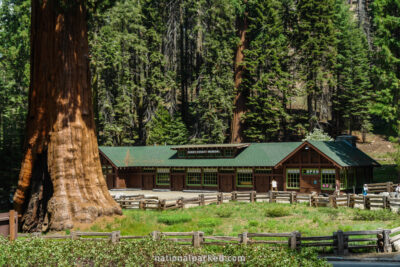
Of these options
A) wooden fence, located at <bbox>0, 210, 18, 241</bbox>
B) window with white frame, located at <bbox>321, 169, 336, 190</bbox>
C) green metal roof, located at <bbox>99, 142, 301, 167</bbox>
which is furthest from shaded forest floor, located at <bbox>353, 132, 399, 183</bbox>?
wooden fence, located at <bbox>0, 210, 18, 241</bbox>

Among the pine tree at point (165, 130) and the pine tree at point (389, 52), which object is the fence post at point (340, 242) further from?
the pine tree at point (165, 130)

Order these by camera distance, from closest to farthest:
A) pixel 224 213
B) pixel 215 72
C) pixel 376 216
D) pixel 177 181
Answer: pixel 376 216 → pixel 224 213 → pixel 177 181 → pixel 215 72

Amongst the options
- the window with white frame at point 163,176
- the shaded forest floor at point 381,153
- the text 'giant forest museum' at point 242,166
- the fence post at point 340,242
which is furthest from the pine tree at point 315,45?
the fence post at point 340,242

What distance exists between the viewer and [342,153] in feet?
121

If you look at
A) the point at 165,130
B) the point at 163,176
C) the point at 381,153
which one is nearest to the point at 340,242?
the point at 163,176

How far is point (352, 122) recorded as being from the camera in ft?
215

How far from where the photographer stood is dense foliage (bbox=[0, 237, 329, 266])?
1011 cm

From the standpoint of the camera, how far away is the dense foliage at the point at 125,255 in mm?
10109

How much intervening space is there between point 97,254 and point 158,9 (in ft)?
207

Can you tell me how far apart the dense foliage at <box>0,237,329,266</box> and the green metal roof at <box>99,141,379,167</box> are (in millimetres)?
25398

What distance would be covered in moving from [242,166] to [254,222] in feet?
56.6

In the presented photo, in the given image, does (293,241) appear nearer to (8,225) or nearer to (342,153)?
(8,225)

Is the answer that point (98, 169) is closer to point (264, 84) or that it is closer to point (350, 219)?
point (350, 219)

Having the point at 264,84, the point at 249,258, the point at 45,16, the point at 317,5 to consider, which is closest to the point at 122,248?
the point at 249,258
